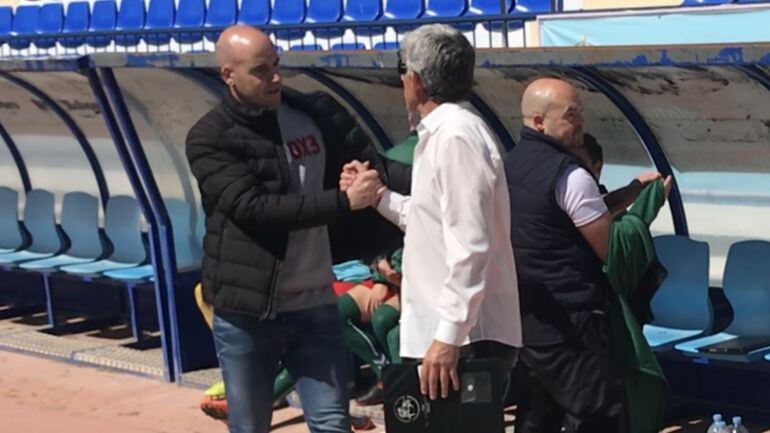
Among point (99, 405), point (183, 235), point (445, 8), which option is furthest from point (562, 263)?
point (445, 8)

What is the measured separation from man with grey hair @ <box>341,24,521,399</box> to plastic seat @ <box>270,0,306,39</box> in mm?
8558

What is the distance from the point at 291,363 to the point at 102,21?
1106 centimetres

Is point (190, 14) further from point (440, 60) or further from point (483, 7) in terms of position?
point (440, 60)

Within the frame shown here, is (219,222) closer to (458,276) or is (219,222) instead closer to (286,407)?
(458,276)

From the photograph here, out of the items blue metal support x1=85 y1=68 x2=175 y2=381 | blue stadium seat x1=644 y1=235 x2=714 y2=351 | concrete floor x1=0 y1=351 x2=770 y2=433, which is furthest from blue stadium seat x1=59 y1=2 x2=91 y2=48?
blue stadium seat x1=644 y1=235 x2=714 y2=351

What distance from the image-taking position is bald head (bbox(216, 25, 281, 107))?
4023mm

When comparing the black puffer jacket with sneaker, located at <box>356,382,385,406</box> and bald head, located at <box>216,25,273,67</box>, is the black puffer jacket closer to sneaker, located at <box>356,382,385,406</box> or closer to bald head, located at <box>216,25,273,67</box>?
bald head, located at <box>216,25,273,67</box>

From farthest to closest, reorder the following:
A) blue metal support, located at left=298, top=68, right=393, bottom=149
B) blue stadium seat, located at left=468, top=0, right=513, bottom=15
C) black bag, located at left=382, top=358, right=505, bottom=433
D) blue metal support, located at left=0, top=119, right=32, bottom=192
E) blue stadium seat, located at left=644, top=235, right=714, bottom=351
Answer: blue stadium seat, located at left=468, top=0, right=513, bottom=15 → blue metal support, located at left=0, top=119, right=32, bottom=192 → blue metal support, located at left=298, top=68, right=393, bottom=149 → blue stadium seat, located at left=644, top=235, right=714, bottom=351 → black bag, located at left=382, top=358, right=505, bottom=433

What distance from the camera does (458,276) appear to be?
348cm

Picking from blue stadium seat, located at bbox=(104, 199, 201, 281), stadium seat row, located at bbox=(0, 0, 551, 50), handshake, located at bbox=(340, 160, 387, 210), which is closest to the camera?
handshake, located at bbox=(340, 160, 387, 210)

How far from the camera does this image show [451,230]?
3492 mm

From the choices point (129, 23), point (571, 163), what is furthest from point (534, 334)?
point (129, 23)

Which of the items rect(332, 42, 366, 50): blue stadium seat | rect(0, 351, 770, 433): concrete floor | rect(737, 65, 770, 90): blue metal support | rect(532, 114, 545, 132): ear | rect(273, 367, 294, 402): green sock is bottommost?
rect(0, 351, 770, 433): concrete floor

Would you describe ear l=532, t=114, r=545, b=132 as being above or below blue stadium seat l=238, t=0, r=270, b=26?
below
